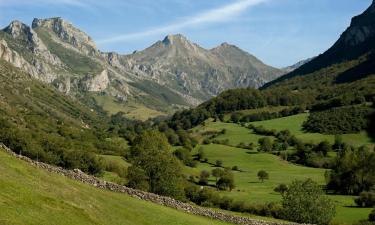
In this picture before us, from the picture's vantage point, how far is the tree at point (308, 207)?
91750 millimetres

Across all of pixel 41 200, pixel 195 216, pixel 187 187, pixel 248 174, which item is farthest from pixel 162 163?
pixel 248 174

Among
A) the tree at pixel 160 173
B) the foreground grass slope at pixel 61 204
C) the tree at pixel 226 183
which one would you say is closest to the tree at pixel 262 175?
the tree at pixel 226 183

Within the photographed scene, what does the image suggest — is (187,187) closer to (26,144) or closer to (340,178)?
(340,178)

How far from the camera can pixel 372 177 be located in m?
157

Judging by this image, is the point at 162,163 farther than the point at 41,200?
Yes

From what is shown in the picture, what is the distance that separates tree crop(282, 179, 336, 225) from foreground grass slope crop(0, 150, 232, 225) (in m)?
43.7

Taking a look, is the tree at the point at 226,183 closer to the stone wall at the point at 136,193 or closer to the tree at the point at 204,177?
the tree at the point at 204,177

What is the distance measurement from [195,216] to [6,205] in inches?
1006

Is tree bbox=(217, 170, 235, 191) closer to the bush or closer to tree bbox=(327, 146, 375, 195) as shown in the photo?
tree bbox=(327, 146, 375, 195)

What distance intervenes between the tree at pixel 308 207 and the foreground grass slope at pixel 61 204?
43.7m

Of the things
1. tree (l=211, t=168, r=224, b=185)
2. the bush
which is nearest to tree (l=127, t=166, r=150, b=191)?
the bush

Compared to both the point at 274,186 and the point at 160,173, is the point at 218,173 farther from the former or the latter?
the point at 160,173

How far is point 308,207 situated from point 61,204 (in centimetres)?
6469

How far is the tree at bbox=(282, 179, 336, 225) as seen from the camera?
91.8m
